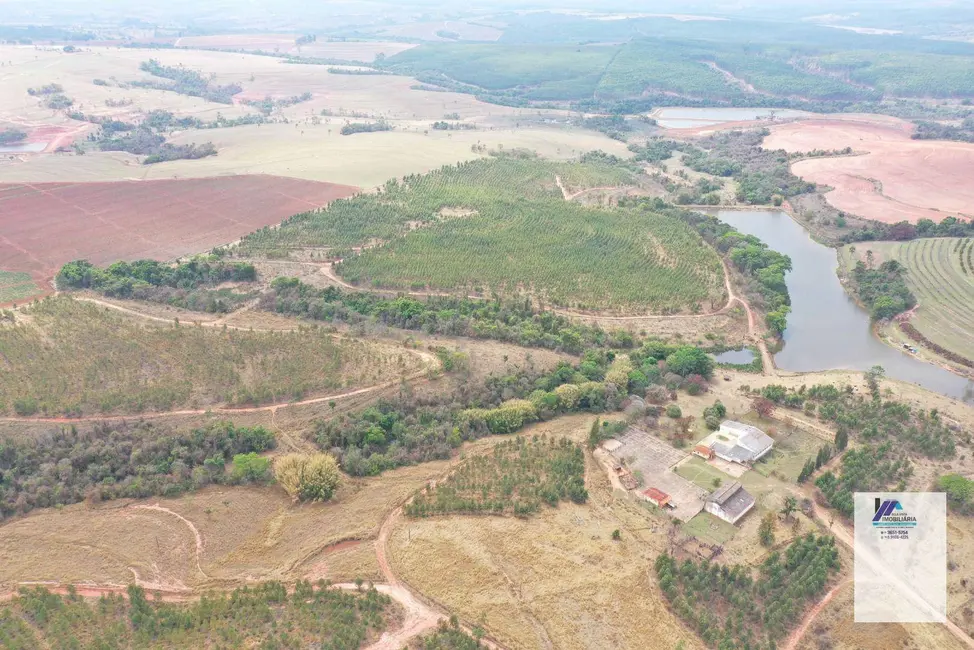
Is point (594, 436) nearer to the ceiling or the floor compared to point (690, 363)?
nearer to the floor

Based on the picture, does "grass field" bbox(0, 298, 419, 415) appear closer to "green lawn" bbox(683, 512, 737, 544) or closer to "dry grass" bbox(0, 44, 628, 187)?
"green lawn" bbox(683, 512, 737, 544)

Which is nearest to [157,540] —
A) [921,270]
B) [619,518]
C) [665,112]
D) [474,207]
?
[619,518]

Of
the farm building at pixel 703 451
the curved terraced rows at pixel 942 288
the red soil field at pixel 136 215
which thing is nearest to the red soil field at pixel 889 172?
the curved terraced rows at pixel 942 288

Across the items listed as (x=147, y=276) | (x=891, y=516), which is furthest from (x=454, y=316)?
(x=891, y=516)

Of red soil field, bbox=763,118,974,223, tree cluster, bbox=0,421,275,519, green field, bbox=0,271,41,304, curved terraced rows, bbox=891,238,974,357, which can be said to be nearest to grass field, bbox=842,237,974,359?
curved terraced rows, bbox=891,238,974,357

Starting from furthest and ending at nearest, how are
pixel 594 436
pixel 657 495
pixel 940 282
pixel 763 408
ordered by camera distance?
1. pixel 940 282
2. pixel 763 408
3. pixel 594 436
4. pixel 657 495

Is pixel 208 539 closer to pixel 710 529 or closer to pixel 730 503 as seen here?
pixel 710 529
